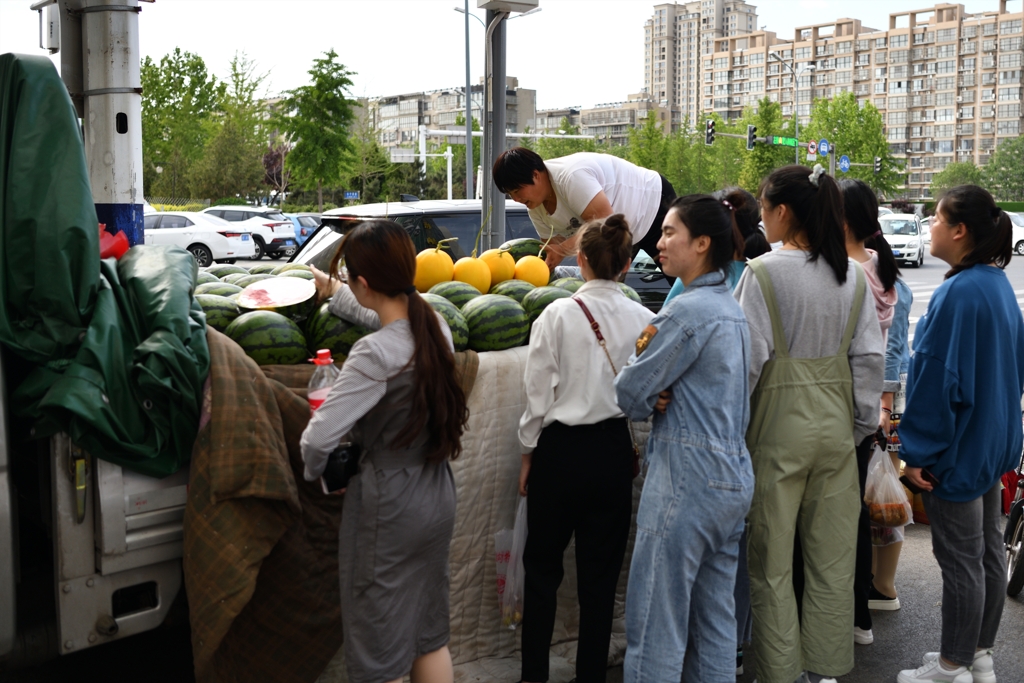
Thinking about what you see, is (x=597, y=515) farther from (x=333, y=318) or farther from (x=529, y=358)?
(x=333, y=318)

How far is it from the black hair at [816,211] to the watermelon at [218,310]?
2.23 m

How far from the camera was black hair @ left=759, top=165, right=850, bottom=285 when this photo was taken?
3.58 metres

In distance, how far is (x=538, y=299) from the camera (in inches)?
176

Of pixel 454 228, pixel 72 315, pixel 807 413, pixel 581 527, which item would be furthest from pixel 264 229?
pixel 807 413

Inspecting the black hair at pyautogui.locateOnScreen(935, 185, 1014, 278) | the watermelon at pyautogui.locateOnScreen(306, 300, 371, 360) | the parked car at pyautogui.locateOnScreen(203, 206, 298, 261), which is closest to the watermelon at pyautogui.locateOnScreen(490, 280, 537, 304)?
the watermelon at pyautogui.locateOnScreen(306, 300, 371, 360)

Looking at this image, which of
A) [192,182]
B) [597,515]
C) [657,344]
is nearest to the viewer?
[657,344]

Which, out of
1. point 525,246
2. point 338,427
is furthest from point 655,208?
point 338,427

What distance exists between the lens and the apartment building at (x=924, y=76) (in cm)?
12688

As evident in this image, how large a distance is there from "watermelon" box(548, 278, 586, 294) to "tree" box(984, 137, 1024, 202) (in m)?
109

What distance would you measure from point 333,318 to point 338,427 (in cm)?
101

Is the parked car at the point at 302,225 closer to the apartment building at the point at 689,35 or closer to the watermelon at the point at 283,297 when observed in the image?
the watermelon at the point at 283,297

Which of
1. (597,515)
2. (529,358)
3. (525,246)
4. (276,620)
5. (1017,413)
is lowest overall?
(276,620)

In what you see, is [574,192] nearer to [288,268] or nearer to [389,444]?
[288,268]

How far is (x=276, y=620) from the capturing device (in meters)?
3.39
